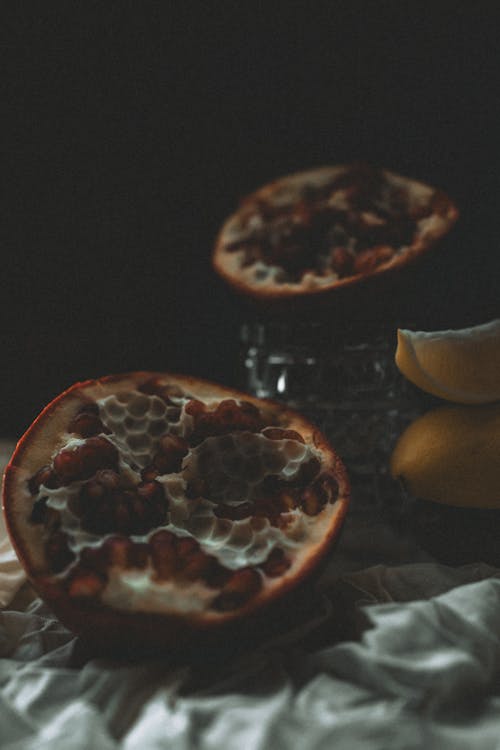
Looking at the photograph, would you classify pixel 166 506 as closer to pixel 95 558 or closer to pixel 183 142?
pixel 95 558

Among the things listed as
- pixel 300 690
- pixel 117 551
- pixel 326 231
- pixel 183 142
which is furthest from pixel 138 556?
pixel 183 142

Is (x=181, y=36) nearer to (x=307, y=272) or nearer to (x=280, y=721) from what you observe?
(x=307, y=272)

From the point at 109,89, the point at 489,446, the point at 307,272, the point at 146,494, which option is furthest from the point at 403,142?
the point at 146,494

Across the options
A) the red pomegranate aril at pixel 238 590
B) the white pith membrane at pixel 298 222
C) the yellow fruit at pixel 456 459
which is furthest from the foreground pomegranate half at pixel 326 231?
the red pomegranate aril at pixel 238 590

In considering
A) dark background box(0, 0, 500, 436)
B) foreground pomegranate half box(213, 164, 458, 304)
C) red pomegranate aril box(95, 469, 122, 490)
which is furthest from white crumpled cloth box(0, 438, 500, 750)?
dark background box(0, 0, 500, 436)

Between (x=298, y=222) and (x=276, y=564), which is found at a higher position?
(x=298, y=222)

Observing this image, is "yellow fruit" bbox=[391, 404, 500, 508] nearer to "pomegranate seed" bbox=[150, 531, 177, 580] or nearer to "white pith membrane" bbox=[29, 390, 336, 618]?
"white pith membrane" bbox=[29, 390, 336, 618]

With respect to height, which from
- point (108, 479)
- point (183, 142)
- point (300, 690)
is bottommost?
point (300, 690)
